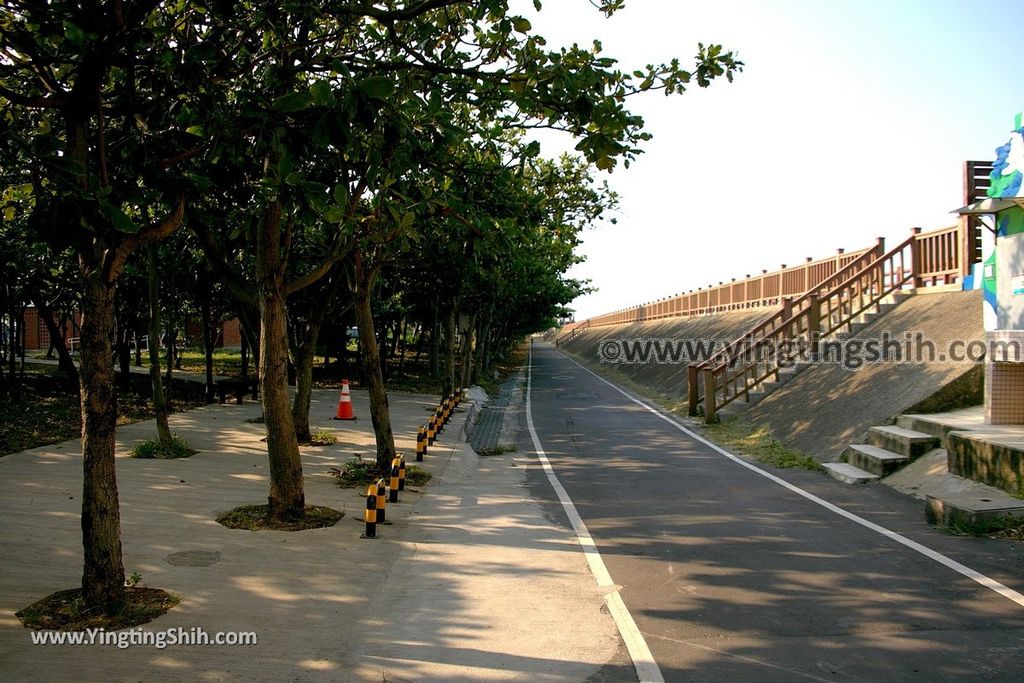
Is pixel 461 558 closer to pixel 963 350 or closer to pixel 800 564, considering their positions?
pixel 800 564

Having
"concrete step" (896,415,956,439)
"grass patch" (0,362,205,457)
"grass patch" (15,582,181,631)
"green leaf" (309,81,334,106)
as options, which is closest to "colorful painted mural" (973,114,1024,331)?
"concrete step" (896,415,956,439)

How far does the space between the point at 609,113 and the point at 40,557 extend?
638 centimetres

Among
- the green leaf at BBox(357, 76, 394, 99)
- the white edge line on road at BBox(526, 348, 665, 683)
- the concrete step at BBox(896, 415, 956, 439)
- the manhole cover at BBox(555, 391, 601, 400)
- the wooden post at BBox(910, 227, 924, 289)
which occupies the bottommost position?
Result: the white edge line on road at BBox(526, 348, 665, 683)

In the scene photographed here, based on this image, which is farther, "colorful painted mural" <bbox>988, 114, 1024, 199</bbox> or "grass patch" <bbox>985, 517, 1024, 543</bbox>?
"colorful painted mural" <bbox>988, 114, 1024, 199</bbox>

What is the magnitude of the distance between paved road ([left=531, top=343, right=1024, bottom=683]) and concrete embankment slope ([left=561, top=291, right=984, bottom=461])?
7.28 ft

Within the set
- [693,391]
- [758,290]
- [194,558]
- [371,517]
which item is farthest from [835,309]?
[194,558]

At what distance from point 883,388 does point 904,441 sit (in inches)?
134

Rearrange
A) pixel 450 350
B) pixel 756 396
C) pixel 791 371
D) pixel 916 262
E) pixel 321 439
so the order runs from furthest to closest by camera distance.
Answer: pixel 450 350 < pixel 791 371 < pixel 756 396 < pixel 916 262 < pixel 321 439

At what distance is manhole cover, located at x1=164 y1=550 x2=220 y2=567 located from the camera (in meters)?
7.25

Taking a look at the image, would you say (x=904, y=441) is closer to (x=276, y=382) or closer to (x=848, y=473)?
(x=848, y=473)

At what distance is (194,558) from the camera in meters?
7.43

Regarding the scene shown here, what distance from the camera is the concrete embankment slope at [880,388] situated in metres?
12.8

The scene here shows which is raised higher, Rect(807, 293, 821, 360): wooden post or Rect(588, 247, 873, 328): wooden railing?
Rect(588, 247, 873, 328): wooden railing

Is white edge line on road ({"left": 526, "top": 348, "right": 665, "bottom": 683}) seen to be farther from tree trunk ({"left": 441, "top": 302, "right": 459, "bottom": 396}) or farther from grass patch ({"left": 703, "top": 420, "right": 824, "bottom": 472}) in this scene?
tree trunk ({"left": 441, "top": 302, "right": 459, "bottom": 396})
